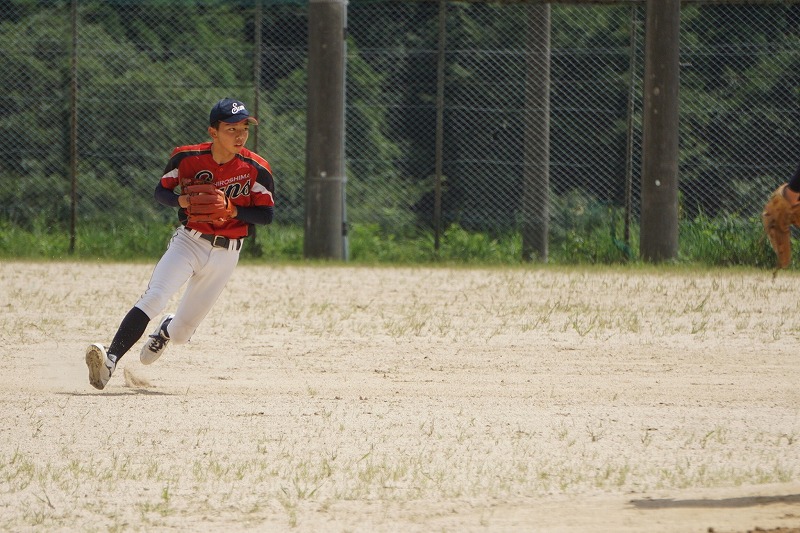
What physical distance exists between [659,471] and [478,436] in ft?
3.18

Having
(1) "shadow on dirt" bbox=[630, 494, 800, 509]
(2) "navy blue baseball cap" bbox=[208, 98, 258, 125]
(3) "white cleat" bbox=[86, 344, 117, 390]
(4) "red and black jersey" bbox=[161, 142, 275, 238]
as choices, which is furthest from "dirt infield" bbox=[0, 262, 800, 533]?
(2) "navy blue baseball cap" bbox=[208, 98, 258, 125]

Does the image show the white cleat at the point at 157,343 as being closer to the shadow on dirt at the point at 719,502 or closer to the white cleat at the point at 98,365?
the white cleat at the point at 98,365

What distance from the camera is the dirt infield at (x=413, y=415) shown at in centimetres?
458

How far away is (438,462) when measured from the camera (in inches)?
Answer: 208

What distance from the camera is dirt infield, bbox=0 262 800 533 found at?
4582mm

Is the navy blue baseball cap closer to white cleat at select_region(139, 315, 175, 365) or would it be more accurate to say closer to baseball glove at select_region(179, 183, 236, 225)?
baseball glove at select_region(179, 183, 236, 225)

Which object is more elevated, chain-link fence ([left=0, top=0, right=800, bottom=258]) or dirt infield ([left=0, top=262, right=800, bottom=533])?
chain-link fence ([left=0, top=0, right=800, bottom=258])

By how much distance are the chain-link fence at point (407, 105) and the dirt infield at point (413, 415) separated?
12.4 ft

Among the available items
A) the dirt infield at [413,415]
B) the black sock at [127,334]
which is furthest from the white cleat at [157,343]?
the black sock at [127,334]

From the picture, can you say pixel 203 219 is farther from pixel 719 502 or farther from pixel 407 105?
pixel 407 105

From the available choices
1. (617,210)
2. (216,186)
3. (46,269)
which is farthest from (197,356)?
(617,210)

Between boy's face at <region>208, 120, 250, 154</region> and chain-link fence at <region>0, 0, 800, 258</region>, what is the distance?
→ 24.3 feet

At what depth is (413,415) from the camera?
6.28 m

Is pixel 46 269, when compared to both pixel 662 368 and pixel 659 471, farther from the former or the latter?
pixel 659 471
